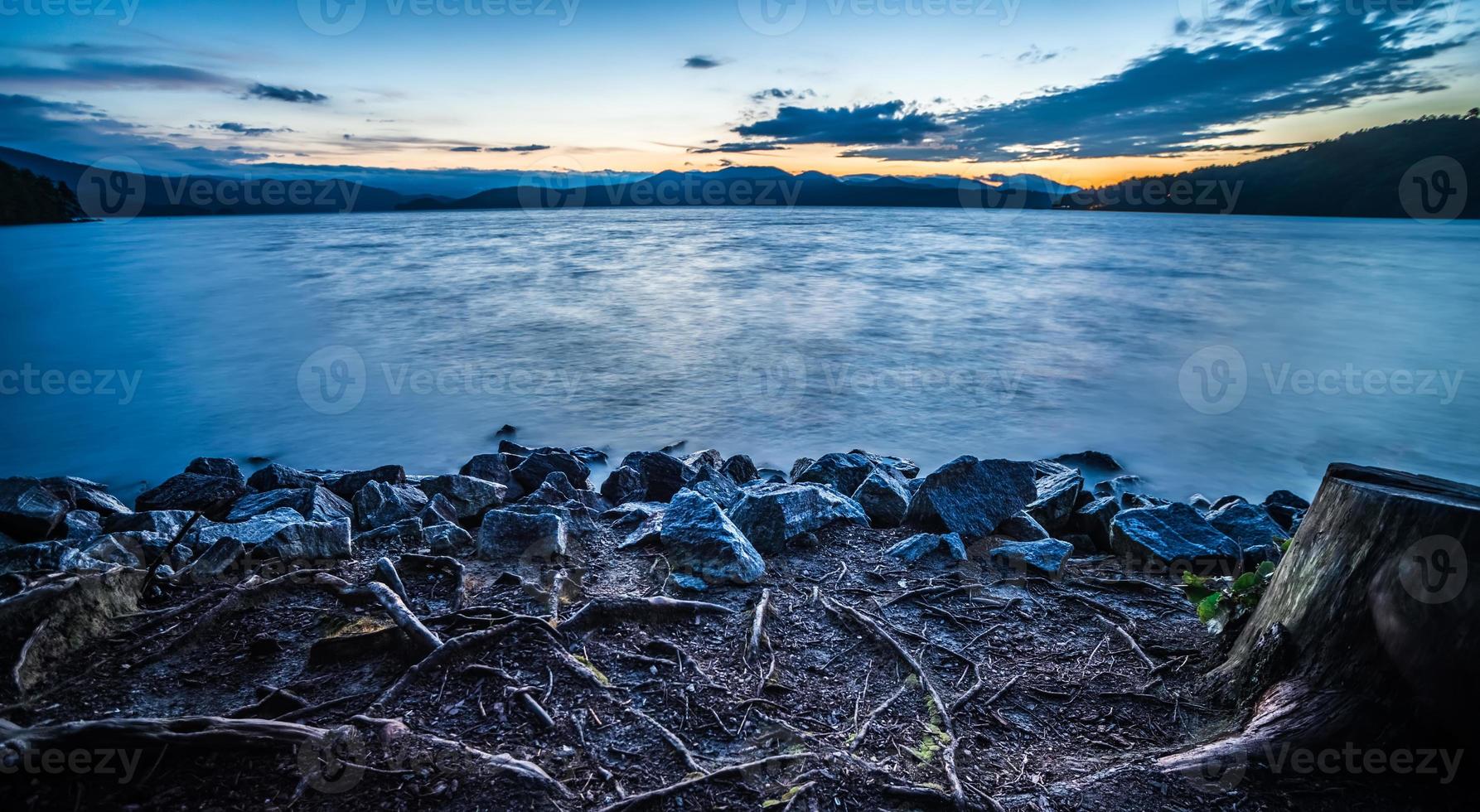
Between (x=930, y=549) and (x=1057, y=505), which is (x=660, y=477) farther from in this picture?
(x=1057, y=505)

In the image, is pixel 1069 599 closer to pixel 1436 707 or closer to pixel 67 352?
pixel 1436 707

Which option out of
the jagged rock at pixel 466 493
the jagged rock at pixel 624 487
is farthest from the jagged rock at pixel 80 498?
the jagged rock at pixel 624 487

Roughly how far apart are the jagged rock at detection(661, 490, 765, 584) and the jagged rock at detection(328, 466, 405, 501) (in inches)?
143

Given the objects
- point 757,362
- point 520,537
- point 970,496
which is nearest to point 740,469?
point 970,496

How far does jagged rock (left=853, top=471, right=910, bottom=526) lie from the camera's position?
18.0 ft

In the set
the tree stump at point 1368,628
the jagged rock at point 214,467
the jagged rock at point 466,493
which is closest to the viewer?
the tree stump at point 1368,628

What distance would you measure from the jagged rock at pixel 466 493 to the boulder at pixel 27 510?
9.22ft

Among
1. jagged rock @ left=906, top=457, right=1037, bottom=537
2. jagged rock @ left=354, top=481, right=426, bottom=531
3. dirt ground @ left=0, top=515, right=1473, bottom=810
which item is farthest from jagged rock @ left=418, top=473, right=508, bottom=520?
jagged rock @ left=906, top=457, right=1037, bottom=537

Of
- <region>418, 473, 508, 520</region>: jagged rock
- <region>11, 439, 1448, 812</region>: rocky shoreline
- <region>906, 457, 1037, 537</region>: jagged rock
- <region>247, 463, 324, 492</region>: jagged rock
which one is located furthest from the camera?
<region>247, 463, 324, 492</region>: jagged rock

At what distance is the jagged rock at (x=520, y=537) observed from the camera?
4.45 m

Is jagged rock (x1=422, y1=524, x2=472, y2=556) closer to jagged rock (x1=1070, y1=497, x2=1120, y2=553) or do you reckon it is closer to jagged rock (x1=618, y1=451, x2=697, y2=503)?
jagged rock (x1=618, y1=451, x2=697, y2=503)

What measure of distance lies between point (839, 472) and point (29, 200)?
76.4 metres

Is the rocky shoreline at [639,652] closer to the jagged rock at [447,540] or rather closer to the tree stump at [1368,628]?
the jagged rock at [447,540]

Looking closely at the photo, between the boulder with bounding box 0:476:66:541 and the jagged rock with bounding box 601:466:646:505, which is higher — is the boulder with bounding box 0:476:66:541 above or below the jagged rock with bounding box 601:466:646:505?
above
